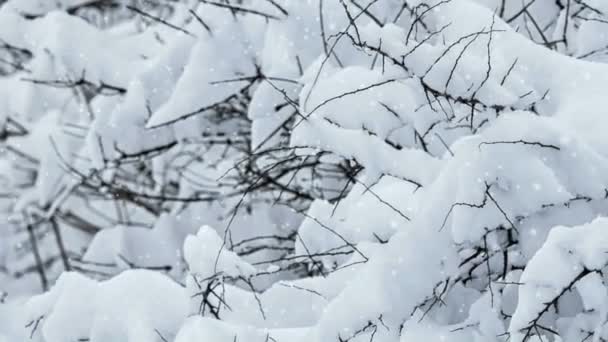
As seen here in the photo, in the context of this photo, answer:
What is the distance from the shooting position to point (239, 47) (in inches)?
142

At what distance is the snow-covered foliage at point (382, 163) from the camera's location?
221 cm

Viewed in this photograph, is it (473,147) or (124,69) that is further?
(124,69)

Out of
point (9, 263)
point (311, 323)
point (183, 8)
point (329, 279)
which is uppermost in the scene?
point (183, 8)

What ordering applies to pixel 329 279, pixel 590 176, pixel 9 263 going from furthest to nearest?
pixel 9 263 → pixel 329 279 → pixel 590 176

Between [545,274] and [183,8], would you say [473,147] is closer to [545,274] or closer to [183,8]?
[545,274]

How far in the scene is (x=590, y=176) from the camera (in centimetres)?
217

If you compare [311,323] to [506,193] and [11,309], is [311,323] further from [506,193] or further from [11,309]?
[11,309]

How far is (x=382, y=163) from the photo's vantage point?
2422mm

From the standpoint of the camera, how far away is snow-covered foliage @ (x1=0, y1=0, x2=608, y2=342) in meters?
2.21

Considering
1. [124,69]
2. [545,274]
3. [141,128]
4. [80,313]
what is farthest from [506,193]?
[124,69]

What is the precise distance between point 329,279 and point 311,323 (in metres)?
0.19

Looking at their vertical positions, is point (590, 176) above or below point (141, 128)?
above

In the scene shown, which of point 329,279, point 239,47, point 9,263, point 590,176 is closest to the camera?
point 590,176

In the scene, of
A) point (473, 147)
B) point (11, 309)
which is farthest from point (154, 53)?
point (473, 147)
